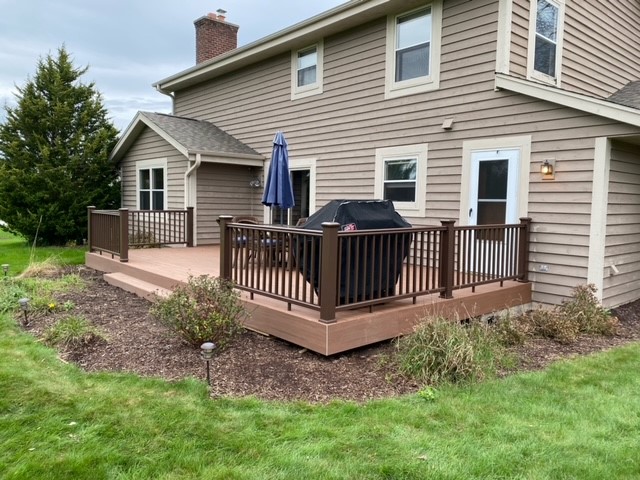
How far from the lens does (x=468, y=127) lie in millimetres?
7016

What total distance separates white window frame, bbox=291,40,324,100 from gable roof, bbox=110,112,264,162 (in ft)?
6.09

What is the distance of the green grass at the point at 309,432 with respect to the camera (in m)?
2.54

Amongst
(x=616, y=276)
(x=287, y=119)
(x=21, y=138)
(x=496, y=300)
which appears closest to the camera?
(x=496, y=300)

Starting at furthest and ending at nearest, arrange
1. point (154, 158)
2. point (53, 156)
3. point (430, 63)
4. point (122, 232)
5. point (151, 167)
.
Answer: point (53, 156) → point (151, 167) → point (154, 158) → point (122, 232) → point (430, 63)

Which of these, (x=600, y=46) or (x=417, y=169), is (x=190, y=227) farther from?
(x=600, y=46)

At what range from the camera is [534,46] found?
6926 mm

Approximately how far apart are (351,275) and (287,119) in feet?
21.3

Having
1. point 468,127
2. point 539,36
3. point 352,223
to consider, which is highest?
point 539,36

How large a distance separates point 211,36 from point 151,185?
476cm

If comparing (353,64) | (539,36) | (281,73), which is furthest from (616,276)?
(281,73)

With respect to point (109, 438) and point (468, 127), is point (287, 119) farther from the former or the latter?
point (109, 438)

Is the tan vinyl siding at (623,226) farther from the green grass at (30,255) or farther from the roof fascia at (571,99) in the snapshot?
the green grass at (30,255)

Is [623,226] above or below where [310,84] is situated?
below

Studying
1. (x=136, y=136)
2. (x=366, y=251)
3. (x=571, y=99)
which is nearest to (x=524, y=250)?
(x=571, y=99)
